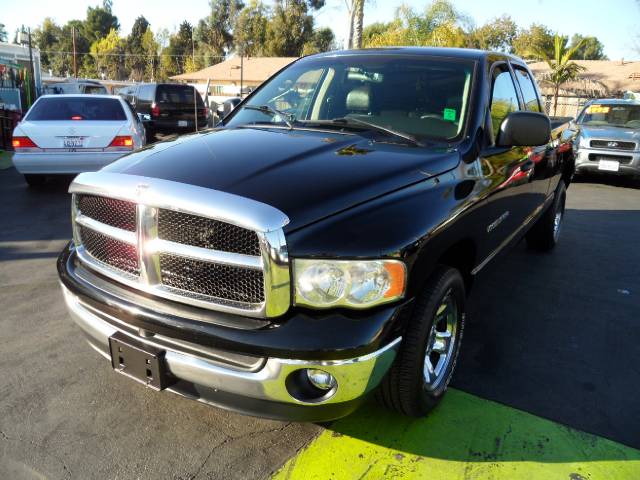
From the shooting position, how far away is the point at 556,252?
5.94 meters

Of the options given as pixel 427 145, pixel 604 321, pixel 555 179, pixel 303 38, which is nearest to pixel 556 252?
pixel 555 179

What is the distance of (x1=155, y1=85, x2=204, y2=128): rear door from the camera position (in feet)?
52.1

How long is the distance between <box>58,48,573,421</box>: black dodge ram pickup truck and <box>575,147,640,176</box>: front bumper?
8963 millimetres

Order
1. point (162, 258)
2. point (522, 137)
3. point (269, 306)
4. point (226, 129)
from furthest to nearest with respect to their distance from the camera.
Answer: point (226, 129) → point (522, 137) → point (162, 258) → point (269, 306)

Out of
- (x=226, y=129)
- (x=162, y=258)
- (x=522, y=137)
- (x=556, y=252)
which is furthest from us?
(x=556, y=252)

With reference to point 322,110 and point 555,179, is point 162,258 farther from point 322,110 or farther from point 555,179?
point 555,179

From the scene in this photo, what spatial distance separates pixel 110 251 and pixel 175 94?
14896 mm

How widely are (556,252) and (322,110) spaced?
3.74 m

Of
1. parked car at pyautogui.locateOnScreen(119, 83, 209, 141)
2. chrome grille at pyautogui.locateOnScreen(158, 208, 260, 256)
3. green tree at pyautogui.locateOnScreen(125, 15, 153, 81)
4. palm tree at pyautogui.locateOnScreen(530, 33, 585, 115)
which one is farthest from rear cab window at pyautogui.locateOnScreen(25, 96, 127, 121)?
green tree at pyautogui.locateOnScreen(125, 15, 153, 81)

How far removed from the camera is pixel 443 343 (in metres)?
2.80

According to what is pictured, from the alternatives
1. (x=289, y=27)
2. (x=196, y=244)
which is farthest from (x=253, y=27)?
(x=196, y=244)

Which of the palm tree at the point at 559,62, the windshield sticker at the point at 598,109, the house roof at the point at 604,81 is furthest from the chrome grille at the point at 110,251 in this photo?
the house roof at the point at 604,81

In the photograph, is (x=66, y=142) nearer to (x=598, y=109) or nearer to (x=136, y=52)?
(x=598, y=109)

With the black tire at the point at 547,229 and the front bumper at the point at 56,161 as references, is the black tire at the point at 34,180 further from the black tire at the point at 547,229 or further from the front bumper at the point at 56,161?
the black tire at the point at 547,229
